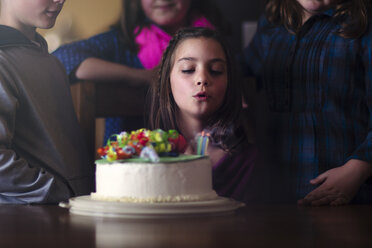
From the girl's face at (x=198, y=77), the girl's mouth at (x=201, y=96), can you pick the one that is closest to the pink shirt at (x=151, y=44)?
the girl's face at (x=198, y=77)

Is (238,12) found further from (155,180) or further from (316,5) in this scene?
(155,180)

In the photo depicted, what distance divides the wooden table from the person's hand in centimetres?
38

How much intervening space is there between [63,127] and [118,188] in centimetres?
48

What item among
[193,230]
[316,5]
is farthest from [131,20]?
[193,230]

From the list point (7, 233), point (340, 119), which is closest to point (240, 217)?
point (7, 233)

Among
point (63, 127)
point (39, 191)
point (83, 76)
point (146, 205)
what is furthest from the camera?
point (83, 76)

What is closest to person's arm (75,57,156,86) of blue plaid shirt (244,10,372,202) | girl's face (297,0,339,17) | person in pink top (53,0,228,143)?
person in pink top (53,0,228,143)

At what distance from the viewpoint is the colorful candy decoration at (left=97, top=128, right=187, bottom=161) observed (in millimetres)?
876

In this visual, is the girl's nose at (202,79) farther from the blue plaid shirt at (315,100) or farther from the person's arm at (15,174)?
the person's arm at (15,174)

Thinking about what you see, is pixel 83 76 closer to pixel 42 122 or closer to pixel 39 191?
pixel 42 122

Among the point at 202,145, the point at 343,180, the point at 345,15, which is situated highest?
the point at 345,15

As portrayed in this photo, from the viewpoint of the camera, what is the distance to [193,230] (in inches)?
27.0

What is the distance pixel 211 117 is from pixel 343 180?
0.40m

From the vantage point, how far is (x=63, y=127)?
1296 mm
